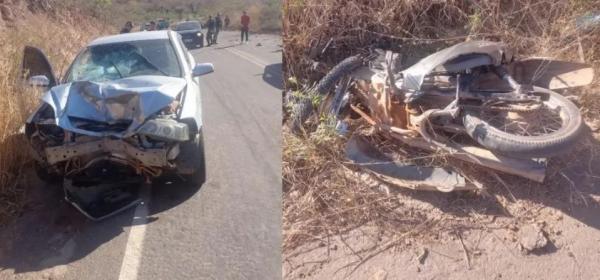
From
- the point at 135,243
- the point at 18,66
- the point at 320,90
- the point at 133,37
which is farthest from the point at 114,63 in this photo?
the point at 320,90

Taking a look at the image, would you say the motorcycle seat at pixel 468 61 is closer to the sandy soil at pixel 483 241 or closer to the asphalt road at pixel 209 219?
the sandy soil at pixel 483 241

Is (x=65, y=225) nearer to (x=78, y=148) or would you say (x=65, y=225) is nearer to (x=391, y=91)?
(x=78, y=148)

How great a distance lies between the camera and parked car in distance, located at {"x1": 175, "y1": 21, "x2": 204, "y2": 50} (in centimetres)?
148

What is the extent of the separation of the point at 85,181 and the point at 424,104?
2014mm

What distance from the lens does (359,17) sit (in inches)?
148

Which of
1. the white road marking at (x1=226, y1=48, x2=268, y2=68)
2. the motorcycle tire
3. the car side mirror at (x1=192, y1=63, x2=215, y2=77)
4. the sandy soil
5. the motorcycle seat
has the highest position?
the white road marking at (x1=226, y1=48, x2=268, y2=68)

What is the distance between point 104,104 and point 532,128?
212 cm

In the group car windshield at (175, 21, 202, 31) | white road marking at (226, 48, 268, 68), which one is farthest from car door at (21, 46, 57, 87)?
white road marking at (226, 48, 268, 68)

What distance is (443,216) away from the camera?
240 centimetres

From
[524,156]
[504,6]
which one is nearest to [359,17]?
[504,6]

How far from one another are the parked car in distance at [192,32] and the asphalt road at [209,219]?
0.03 metres

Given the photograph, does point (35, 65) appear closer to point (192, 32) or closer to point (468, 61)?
point (192, 32)

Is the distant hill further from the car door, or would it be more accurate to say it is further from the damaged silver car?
the car door

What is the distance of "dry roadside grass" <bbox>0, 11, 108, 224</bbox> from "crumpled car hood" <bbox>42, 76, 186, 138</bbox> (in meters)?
0.19
